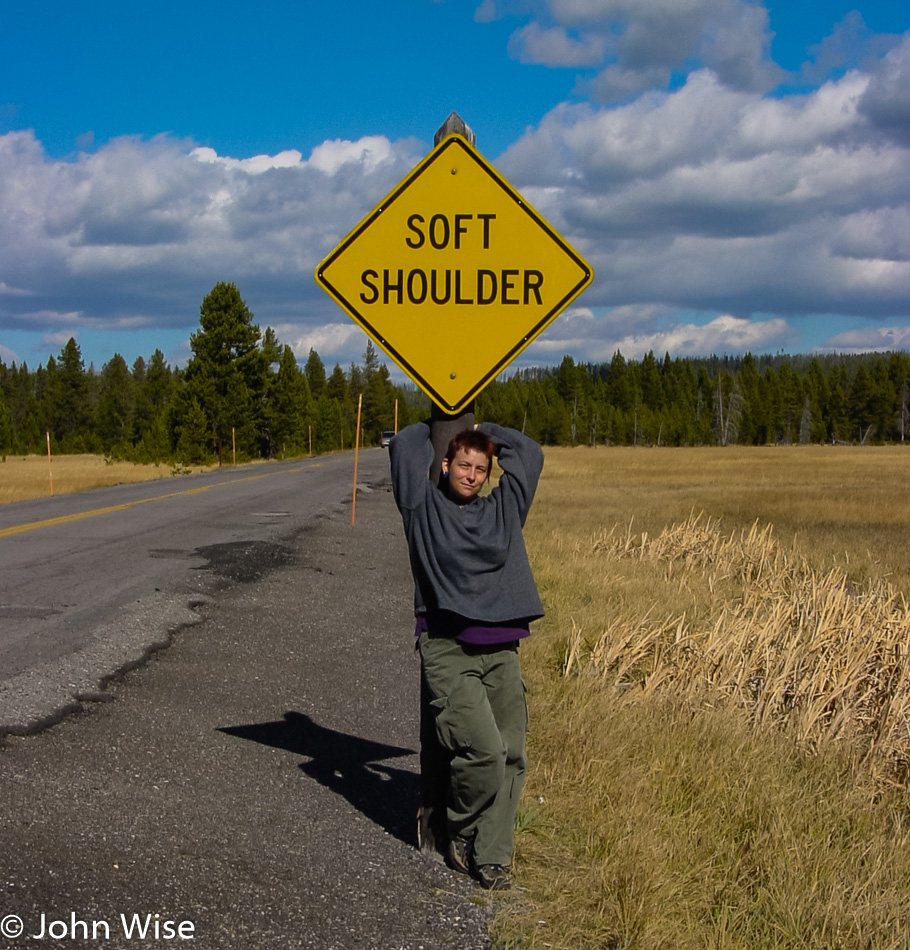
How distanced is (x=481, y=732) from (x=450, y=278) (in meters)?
1.80

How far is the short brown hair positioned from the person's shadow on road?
155cm

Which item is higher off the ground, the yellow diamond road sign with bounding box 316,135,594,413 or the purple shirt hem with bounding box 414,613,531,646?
the yellow diamond road sign with bounding box 316,135,594,413

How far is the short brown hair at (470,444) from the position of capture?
3639mm

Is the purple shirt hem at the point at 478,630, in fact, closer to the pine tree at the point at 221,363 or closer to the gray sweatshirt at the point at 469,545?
the gray sweatshirt at the point at 469,545

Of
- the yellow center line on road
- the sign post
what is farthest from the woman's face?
the yellow center line on road

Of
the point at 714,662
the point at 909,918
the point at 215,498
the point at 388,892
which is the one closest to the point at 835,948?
the point at 909,918

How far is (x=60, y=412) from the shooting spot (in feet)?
297

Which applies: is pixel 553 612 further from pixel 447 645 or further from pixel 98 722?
pixel 447 645

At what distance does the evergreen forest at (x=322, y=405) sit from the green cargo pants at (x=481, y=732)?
4384cm

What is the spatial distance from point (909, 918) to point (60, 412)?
95318 millimetres

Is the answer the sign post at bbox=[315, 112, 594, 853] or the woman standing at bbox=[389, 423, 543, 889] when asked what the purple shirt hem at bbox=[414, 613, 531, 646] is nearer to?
the woman standing at bbox=[389, 423, 543, 889]

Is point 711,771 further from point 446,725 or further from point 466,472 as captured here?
point 466,472

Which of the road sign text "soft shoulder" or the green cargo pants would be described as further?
the road sign text "soft shoulder"

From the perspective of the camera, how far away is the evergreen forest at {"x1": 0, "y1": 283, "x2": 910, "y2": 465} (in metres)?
49.8
